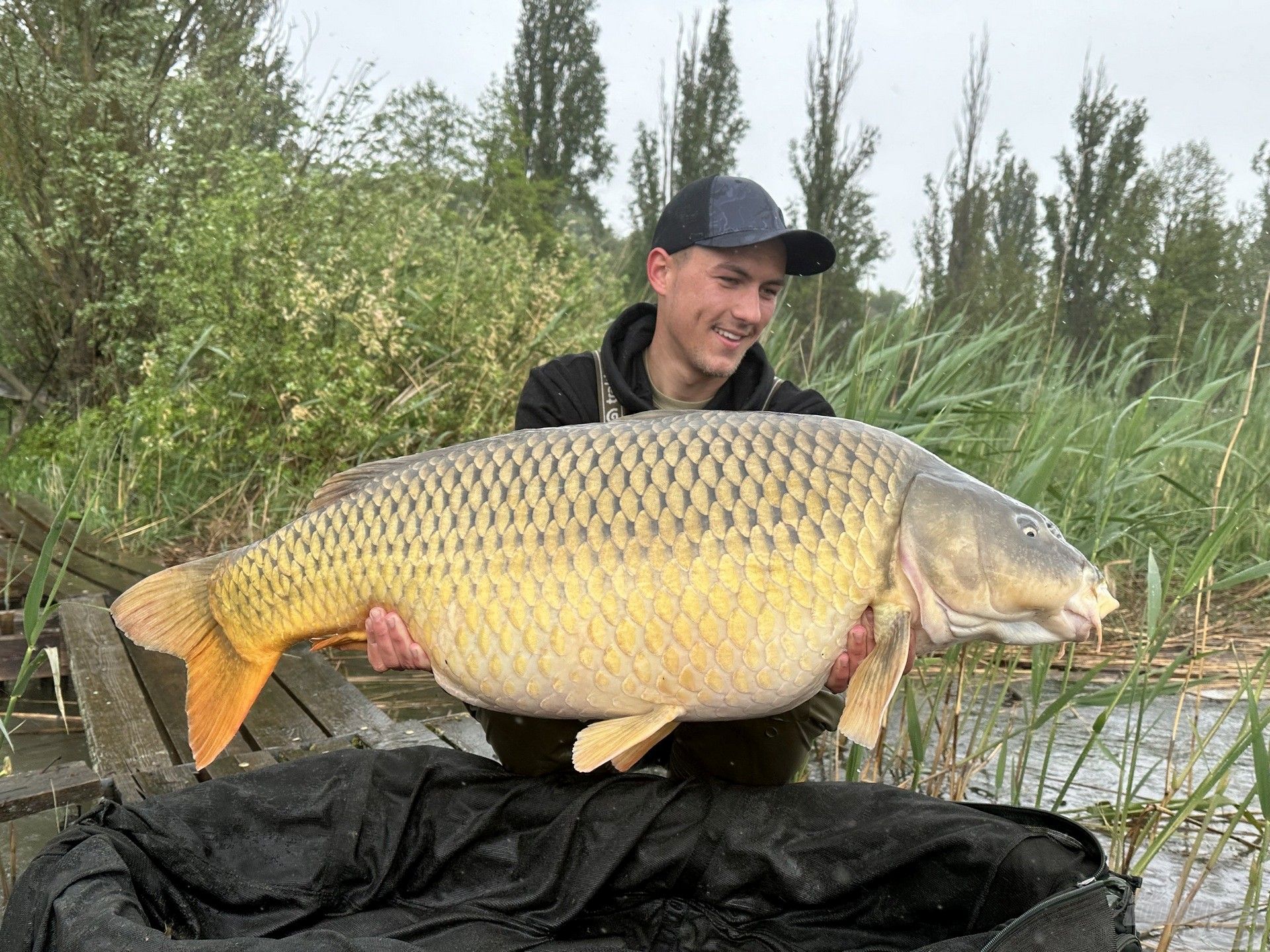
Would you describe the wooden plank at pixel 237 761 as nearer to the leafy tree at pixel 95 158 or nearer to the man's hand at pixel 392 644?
the man's hand at pixel 392 644

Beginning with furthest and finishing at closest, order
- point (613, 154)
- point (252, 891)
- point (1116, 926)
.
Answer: point (613, 154) < point (252, 891) < point (1116, 926)

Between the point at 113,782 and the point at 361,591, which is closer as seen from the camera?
the point at 361,591

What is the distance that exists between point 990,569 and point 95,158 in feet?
20.4

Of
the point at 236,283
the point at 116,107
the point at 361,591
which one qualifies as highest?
the point at 116,107

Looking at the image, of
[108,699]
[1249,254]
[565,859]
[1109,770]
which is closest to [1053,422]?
[1109,770]

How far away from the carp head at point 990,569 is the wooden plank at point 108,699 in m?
1.34

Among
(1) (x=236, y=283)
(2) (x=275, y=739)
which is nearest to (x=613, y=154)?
(1) (x=236, y=283)

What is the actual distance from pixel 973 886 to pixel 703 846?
0.39 metres

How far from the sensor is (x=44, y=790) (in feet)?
5.44

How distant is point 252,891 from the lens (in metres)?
1.59

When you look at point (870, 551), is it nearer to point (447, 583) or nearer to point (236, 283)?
point (447, 583)

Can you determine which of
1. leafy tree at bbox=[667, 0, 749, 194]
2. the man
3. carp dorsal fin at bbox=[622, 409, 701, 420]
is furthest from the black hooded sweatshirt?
leafy tree at bbox=[667, 0, 749, 194]

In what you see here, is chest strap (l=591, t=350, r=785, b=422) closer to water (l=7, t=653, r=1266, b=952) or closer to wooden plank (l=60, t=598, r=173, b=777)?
water (l=7, t=653, r=1266, b=952)

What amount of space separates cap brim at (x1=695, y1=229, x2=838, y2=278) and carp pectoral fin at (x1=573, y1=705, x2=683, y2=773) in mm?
925
